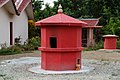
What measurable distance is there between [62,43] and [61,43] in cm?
4

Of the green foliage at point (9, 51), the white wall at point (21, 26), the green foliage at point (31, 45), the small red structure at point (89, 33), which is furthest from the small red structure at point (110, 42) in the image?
the white wall at point (21, 26)

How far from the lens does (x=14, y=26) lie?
2447 centimetres

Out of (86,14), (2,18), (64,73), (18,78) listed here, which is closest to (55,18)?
(64,73)

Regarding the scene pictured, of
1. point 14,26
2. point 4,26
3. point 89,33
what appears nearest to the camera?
point 4,26

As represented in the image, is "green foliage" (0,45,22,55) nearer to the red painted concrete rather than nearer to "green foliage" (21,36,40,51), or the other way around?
"green foliage" (21,36,40,51)

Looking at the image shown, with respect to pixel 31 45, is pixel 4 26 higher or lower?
higher

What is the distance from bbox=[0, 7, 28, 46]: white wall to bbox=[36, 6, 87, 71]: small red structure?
34.3 feet

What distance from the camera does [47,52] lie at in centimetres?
1165

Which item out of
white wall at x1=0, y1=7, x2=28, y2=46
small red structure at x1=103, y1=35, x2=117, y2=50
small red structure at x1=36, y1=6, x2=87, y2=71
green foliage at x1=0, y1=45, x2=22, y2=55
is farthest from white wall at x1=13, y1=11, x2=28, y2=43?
small red structure at x1=36, y1=6, x2=87, y2=71

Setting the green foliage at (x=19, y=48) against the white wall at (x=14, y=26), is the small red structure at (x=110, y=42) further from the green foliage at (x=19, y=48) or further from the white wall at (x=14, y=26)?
the white wall at (x=14, y=26)

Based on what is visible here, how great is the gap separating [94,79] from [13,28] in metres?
15.6

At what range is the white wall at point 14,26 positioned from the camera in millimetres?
21781

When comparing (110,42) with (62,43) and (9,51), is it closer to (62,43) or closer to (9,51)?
(9,51)

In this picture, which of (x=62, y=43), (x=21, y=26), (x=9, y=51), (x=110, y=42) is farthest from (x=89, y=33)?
(x=62, y=43)
